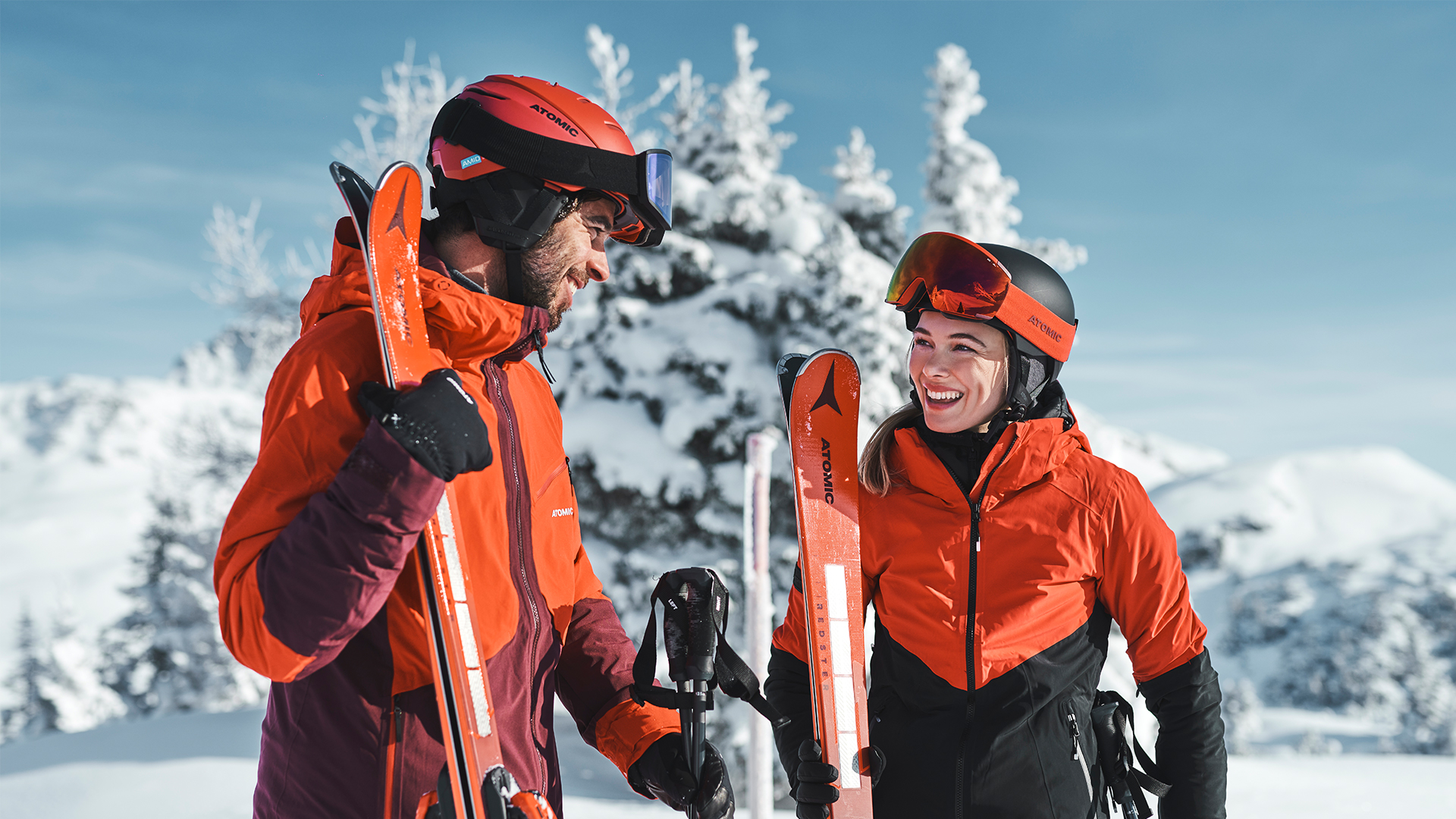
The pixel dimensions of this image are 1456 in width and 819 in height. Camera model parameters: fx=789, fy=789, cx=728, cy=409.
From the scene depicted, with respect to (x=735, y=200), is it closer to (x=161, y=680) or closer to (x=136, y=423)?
(x=161, y=680)

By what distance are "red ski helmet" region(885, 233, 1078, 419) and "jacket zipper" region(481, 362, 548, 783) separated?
1232mm

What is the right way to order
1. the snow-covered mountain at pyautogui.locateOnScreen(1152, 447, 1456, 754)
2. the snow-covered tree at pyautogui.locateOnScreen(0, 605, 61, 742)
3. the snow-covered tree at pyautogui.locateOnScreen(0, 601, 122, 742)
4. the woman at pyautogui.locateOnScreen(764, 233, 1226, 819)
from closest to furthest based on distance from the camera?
1. the woman at pyautogui.locateOnScreen(764, 233, 1226, 819)
2. the snow-covered tree at pyautogui.locateOnScreen(0, 605, 61, 742)
3. the snow-covered tree at pyautogui.locateOnScreen(0, 601, 122, 742)
4. the snow-covered mountain at pyautogui.locateOnScreen(1152, 447, 1456, 754)

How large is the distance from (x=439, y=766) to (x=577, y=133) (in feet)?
4.36

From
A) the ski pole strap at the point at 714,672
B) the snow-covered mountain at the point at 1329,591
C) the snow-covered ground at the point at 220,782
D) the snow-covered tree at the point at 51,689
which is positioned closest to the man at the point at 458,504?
the ski pole strap at the point at 714,672

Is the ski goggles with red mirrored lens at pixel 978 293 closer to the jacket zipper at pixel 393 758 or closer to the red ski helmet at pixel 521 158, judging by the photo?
the red ski helmet at pixel 521 158

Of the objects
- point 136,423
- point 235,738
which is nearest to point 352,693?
point 235,738

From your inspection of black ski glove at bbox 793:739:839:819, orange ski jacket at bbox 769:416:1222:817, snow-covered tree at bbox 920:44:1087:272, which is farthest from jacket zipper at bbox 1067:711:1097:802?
snow-covered tree at bbox 920:44:1087:272

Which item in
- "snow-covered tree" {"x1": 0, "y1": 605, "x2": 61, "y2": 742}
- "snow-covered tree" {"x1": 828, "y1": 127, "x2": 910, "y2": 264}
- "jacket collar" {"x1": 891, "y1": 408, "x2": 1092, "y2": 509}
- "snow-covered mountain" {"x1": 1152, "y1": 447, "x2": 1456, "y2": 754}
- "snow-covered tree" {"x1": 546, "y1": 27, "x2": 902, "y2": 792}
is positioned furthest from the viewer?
"snow-covered mountain" {"x1": 1152, "y1": 447, "x2": 1456, "y2": 754}

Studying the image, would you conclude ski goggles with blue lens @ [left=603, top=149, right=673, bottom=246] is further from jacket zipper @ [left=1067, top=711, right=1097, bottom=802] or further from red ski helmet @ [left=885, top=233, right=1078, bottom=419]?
jacket zipper @ [left=1067, top=711, right=1097, bottom=802]

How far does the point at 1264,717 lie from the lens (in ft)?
140

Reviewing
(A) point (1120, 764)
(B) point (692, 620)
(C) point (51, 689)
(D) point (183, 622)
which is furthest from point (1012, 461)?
(C) point (51, 689)

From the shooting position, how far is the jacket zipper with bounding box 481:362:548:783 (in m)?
1.60

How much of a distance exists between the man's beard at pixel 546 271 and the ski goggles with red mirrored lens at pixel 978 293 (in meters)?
1.04

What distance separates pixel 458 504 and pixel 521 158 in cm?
Result: 77
